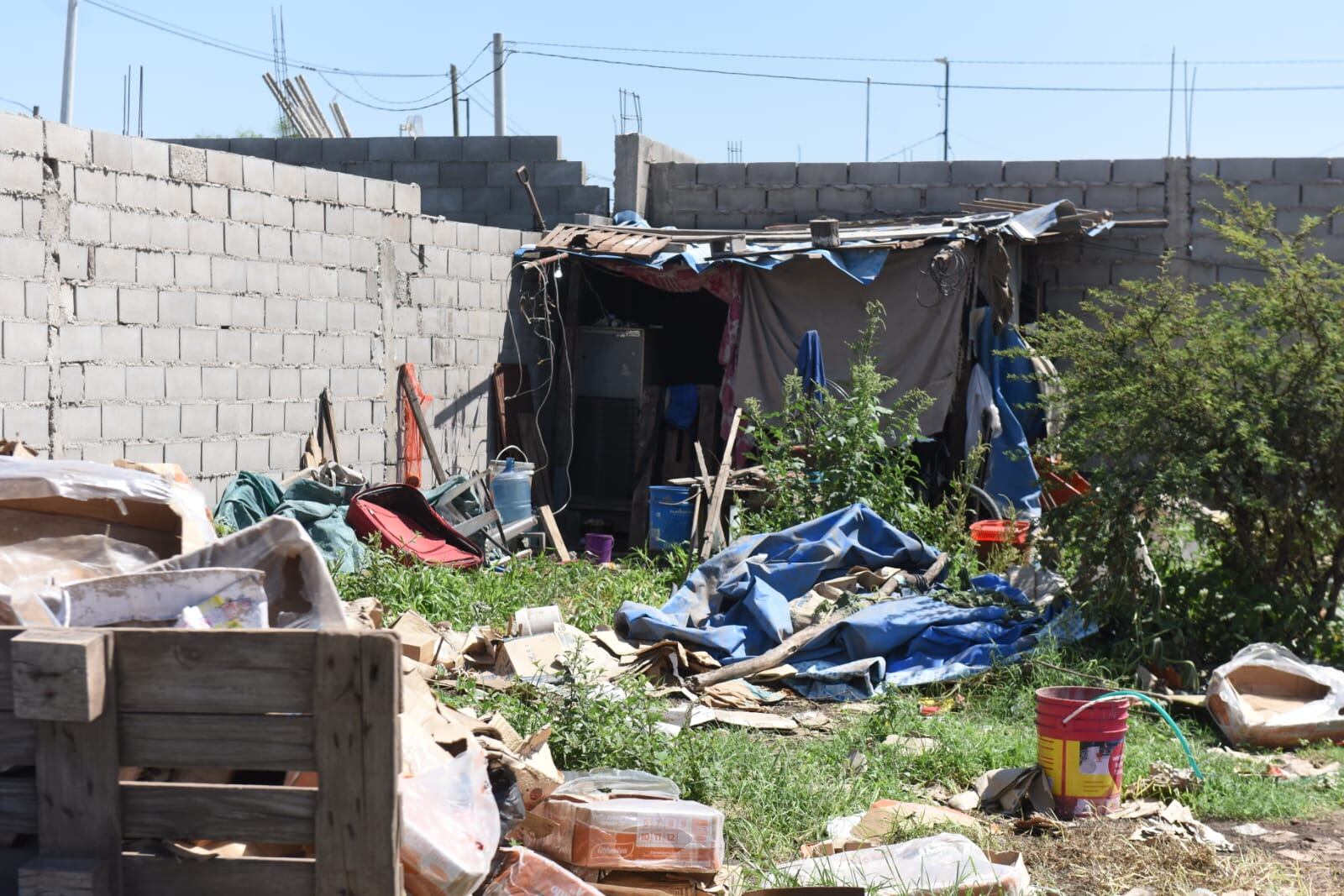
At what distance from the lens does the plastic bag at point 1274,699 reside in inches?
236

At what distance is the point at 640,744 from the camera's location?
5039mm

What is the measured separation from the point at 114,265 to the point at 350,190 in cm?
240

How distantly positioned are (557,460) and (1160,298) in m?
6.14

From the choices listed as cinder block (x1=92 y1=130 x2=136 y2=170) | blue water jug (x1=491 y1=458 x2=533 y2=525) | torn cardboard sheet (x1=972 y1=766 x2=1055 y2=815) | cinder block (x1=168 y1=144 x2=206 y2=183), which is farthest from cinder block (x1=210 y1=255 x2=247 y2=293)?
torn cardboard sheet (x1=972 y1=766 x2=1055 y2=815)

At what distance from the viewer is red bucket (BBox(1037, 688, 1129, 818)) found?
192 inches

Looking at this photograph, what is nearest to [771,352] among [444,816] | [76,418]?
[76,418]

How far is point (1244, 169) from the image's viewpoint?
12.3 meters

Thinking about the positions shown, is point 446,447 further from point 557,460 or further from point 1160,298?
point 1160,298

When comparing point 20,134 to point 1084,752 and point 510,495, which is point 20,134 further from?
point 1084,752

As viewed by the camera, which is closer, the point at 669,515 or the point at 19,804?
the point at 19,804

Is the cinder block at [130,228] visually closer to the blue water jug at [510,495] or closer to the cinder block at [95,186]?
the cinder block at [95,186]

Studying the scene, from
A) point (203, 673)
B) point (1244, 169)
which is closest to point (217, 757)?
point (203, 673)

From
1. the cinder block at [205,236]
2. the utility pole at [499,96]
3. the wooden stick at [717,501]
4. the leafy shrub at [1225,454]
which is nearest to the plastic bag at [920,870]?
the leafy shrub at [1225,454]

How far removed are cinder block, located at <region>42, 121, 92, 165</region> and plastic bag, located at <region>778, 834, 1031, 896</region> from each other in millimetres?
5400
